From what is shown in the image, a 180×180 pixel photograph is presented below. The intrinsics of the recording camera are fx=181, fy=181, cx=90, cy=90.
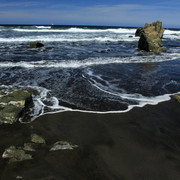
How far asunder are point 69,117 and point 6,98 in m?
1.84

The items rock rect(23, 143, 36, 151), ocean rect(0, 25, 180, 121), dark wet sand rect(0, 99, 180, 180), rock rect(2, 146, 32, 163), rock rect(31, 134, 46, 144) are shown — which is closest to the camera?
dark wet sand rect(0, 99, 180, 180)

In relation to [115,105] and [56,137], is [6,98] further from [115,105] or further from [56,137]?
[115,105]

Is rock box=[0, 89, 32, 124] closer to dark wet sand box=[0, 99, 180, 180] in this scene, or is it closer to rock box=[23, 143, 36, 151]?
dark wet sand box=[0, 99, 180, 180]

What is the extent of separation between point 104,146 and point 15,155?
4.92ft

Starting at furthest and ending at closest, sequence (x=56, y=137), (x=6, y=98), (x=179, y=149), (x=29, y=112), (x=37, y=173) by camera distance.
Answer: (x=6, y=98), (x=29, y=112), (x=56, y=137), (x=179, y=149), (x=37, y=173)

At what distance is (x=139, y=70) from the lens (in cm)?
901

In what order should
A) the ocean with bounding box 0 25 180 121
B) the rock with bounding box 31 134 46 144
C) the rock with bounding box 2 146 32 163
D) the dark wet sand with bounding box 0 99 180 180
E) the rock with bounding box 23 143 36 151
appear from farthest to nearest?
the ocean with bounding box 0 25 180 121 < the rock with bounding box 31 134 46 144 < the rock with bounding box 23 143 36 151 < the rock with bounding box 2 146 32 163 < the dark wet sand with bounding box 0 99 180 180

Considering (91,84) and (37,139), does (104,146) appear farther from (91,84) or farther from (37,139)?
(91,84)

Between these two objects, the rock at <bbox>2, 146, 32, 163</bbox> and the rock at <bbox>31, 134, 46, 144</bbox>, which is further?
the rock at <bbox>31, 134, 46, 144</bbox>

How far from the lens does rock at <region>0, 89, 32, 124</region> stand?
3.96 meters

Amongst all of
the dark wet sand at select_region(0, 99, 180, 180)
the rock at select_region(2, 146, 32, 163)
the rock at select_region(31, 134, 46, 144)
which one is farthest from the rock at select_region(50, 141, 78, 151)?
the rock at select_region(2, 146, 32, 163)

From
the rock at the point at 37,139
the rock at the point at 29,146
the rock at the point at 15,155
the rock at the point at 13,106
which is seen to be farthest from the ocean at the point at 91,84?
the rock at the point at 15,155

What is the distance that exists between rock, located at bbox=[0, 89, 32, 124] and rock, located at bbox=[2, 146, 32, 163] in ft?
3.40

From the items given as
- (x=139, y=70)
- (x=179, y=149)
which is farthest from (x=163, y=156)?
(x=139, y=70)
